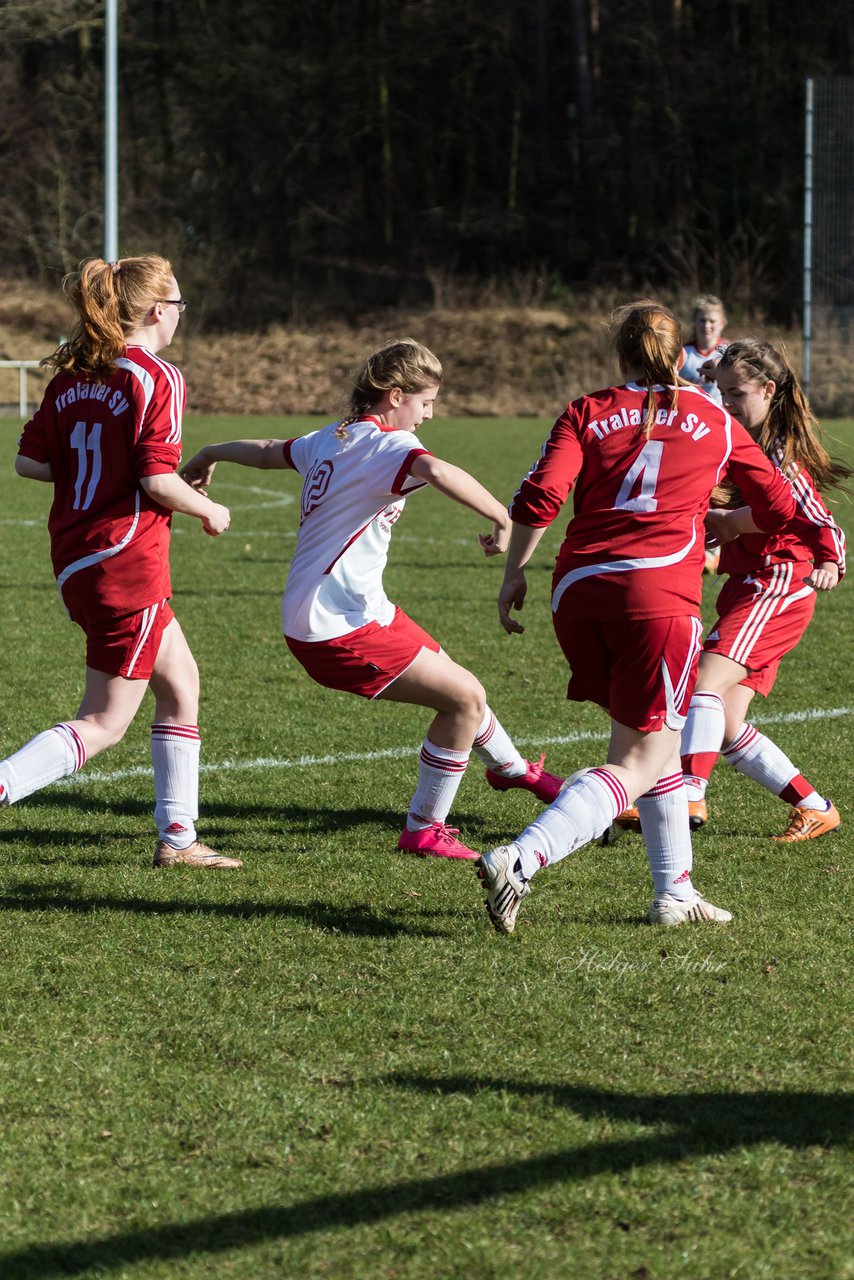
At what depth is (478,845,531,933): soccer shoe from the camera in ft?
12.5

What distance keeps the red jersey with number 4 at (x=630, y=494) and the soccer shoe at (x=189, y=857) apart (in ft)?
4.73

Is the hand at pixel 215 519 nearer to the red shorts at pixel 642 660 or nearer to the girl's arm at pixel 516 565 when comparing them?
the girl's arm at pixel 516 565

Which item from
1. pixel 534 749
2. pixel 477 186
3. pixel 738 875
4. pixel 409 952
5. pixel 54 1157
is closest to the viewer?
pixel 54 1157

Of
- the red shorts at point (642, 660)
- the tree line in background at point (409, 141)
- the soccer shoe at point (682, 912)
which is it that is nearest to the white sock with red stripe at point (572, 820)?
the red shorts at point (642, 660)

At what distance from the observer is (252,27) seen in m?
46.0

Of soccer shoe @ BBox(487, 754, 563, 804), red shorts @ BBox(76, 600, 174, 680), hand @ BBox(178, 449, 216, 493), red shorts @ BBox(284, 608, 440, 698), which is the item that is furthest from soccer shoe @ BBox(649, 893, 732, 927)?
hand @ BBox(178, 449, 216, 493)

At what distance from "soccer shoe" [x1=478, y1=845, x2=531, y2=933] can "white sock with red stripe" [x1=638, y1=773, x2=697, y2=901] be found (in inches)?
18.4

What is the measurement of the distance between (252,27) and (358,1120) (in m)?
47.4

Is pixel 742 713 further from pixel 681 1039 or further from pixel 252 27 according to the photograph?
pixel 252 27

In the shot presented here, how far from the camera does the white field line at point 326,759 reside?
5887 millimetres

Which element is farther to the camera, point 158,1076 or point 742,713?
point 742,713

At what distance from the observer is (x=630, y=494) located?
13.0 ft

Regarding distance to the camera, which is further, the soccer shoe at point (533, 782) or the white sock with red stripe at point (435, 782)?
the soccer shoe at point (533, 782)

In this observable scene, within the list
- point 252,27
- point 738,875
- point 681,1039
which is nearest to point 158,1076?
point 681,1039
